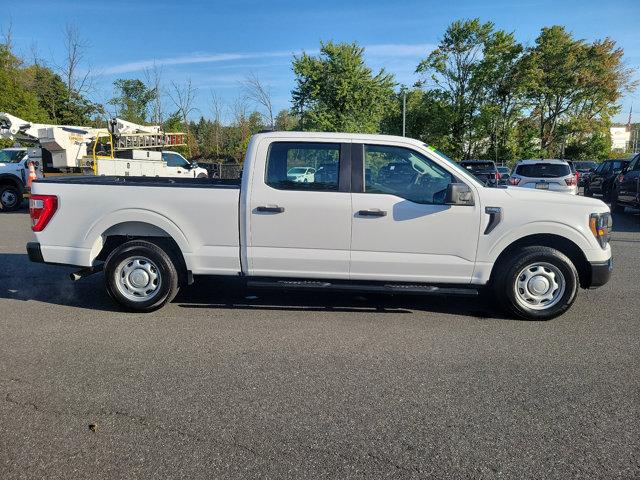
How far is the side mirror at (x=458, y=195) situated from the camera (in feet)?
16.6

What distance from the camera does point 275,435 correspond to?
315 centimetres

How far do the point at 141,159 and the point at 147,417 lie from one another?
51.5 ft

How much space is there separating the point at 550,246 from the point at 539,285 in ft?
1.55

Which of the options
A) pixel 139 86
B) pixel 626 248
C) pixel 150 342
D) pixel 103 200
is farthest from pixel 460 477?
pixel 139 86

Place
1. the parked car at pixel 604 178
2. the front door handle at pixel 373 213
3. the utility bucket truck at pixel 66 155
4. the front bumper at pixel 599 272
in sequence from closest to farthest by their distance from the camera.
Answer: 1. the front door handle at pixel 373 213
2. the front bumper at pixel 599 272
3. the utility bucket truck at pixel 66 155
4. the parked car at pixel 604 178

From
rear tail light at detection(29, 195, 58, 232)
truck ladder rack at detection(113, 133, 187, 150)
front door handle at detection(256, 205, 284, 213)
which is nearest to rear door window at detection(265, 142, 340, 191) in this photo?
front door handle at detection(256, 205, 284, 213)

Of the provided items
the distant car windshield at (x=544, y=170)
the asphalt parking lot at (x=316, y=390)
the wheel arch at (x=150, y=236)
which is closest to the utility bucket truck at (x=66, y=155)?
the distant car windshield at (x=544, y=170)

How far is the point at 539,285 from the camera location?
5.30 meters

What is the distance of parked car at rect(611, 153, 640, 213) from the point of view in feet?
43.2

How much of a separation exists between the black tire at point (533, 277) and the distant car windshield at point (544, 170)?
946 cm

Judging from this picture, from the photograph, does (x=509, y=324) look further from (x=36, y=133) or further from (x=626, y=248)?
(x=36, y=133)

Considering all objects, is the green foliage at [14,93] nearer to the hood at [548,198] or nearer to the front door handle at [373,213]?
the front door handle at [373,213]

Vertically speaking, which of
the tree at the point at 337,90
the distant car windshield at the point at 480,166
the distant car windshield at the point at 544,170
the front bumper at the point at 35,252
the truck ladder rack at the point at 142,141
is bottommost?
A: the front bumper at the point at 35,252

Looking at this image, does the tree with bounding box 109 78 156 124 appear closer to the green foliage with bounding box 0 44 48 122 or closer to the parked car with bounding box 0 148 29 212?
the green foliage with bounding box 0 44 48 122
